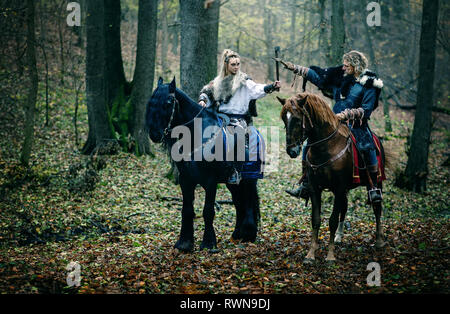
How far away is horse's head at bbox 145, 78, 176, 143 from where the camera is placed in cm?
536

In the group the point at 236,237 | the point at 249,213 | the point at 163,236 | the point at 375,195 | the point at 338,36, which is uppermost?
the point at 338,36

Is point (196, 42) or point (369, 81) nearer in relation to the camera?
point (369, 81)

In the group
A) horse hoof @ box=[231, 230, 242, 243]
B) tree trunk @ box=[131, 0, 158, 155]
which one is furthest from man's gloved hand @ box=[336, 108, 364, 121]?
tree trunk @ box=[131, 0, 158, 155]

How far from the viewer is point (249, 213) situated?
668 centimetres

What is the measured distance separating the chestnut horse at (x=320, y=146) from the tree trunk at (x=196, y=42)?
4.73 meters

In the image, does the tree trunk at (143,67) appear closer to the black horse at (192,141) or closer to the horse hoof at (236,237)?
the horse hoof at (236,237)

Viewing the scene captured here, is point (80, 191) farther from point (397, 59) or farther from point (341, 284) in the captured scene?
point (397, 59)

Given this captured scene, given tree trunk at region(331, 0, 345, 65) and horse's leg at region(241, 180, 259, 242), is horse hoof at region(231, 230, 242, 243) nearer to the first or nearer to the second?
horse's leg at region(241, 180, 259, 242)

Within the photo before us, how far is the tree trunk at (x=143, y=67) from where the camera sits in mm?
13125

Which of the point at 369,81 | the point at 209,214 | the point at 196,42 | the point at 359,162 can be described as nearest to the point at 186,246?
the point at 209,214

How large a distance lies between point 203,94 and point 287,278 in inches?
134

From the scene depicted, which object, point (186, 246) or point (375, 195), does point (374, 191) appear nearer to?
point (375, 195)

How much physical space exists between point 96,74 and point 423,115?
444 inches

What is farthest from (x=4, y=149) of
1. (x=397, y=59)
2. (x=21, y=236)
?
(x=397, y=59)
